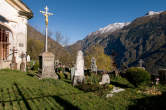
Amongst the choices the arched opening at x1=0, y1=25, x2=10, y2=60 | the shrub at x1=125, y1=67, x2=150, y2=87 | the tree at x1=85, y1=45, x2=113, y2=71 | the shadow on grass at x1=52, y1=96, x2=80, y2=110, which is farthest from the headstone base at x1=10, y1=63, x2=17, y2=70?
the tree at x1=85, y1=45, x2=113, y2=71

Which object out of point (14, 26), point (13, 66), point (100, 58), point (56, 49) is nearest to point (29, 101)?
point (13, 66)

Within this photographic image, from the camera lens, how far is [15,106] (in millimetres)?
4941

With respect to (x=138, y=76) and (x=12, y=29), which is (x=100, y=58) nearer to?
(x=12, y=29)

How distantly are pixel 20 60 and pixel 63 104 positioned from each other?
37.5 feet

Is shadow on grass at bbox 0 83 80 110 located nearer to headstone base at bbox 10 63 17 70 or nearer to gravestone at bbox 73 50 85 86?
gravestone at bbox 73 50 85 86

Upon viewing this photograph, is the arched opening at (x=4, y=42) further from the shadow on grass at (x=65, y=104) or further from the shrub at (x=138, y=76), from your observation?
the shrub at (x=138, y=76)

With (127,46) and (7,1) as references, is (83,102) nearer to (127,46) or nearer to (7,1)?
(7,1)

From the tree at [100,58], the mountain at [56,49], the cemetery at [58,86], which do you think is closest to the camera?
the cemetery at [58,86]

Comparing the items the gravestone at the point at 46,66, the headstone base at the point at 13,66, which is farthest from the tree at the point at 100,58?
the gravestone at the point at 46,66

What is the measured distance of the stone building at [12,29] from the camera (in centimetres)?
1444

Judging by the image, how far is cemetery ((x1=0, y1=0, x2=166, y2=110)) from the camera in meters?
5.64

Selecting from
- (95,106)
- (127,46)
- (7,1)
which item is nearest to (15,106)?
(95,106)

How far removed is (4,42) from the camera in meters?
14.7

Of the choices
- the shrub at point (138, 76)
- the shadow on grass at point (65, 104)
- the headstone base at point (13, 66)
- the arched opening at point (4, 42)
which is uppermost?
the arched opening at point (4, 42)
